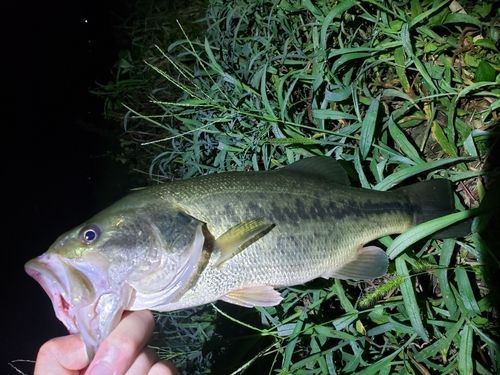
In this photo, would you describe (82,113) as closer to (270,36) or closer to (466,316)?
(270,36)

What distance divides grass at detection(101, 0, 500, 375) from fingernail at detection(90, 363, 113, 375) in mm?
693

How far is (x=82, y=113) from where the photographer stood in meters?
4.64

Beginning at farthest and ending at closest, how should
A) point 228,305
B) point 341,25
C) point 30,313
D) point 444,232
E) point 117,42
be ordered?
point 117,42
point 30,313
point 228,305
point 341,25
point 444,232

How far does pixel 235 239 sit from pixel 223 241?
0.06m

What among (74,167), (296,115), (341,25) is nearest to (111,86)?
(74,167)

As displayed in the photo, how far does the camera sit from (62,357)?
1.73 m

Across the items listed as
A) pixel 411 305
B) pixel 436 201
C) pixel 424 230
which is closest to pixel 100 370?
pixel 411 305

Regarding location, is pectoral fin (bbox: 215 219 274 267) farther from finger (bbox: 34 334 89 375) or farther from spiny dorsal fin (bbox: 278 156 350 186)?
finger (bbox: 34 334 89 375)

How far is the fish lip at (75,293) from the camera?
5.32 feet

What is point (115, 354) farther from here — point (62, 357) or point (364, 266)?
point (364, 266)

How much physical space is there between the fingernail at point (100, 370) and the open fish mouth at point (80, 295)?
0.08 metres

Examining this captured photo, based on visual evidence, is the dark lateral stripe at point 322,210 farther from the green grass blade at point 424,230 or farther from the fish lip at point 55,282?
the fish lip at point 55,282

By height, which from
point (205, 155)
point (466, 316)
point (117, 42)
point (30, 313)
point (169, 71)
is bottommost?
point (466, 316)

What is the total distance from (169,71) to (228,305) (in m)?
2.29
